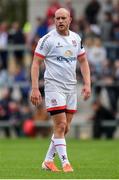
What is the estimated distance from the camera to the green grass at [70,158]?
13312mm

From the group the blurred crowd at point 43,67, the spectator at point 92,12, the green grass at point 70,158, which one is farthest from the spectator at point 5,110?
the spectator at point 92,12

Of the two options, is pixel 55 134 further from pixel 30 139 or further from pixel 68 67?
pixel 30 139

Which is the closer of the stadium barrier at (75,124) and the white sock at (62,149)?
the white sock at (62,149)

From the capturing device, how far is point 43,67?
2780 centimetres

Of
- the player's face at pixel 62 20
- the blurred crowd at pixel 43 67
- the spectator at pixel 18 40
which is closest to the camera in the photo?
the player's face at pixel 62 20

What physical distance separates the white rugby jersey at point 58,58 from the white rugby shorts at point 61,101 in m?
0.08

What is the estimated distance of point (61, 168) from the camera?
1468cm

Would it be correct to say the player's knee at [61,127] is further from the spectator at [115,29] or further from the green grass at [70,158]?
the spectator at [115,29]

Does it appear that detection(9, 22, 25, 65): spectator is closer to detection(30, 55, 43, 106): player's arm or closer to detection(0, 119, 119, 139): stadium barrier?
detection(0, 119, 119, 139): stadium barrier

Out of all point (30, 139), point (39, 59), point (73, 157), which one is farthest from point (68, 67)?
A: point (30, 139)

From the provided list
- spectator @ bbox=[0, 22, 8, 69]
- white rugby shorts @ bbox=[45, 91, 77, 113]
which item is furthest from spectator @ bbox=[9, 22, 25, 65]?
white rugby shorts @ bbox=[45, 91, 77, 113]

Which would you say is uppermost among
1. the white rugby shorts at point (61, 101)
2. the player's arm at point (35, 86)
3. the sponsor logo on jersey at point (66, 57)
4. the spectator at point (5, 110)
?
the sponsor logo on jersey at point (66, 57)

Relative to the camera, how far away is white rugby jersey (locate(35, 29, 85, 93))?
45.6 feet

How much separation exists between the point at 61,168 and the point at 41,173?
41.8 inches
